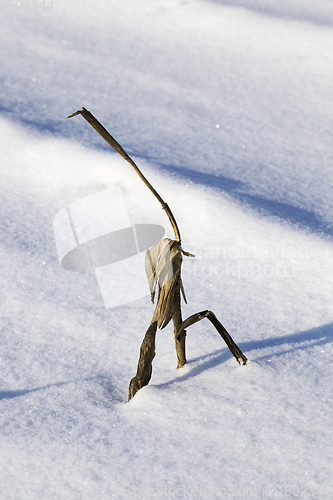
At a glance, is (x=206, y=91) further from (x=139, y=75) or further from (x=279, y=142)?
(x=279, y=142)

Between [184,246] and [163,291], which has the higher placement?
[163,291]

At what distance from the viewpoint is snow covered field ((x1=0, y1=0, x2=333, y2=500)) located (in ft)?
2.05

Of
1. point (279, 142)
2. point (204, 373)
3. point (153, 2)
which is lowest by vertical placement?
point (204, 373)

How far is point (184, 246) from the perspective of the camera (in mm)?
1074

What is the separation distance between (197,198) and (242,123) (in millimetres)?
529

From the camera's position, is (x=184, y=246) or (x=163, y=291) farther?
(x=184, y=246)

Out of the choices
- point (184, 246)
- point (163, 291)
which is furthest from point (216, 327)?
point (184, 246)

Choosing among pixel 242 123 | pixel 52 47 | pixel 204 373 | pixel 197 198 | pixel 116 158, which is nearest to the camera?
pixel 204 373

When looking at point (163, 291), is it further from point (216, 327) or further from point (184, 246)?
point (184, 246)

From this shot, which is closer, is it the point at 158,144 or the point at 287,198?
the point at 287,198

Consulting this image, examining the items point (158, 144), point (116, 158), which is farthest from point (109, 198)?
point (158, 144)

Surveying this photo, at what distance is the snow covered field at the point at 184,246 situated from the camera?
624 millimetres

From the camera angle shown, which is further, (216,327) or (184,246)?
(184,246)

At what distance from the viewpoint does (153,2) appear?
2.28 metres
